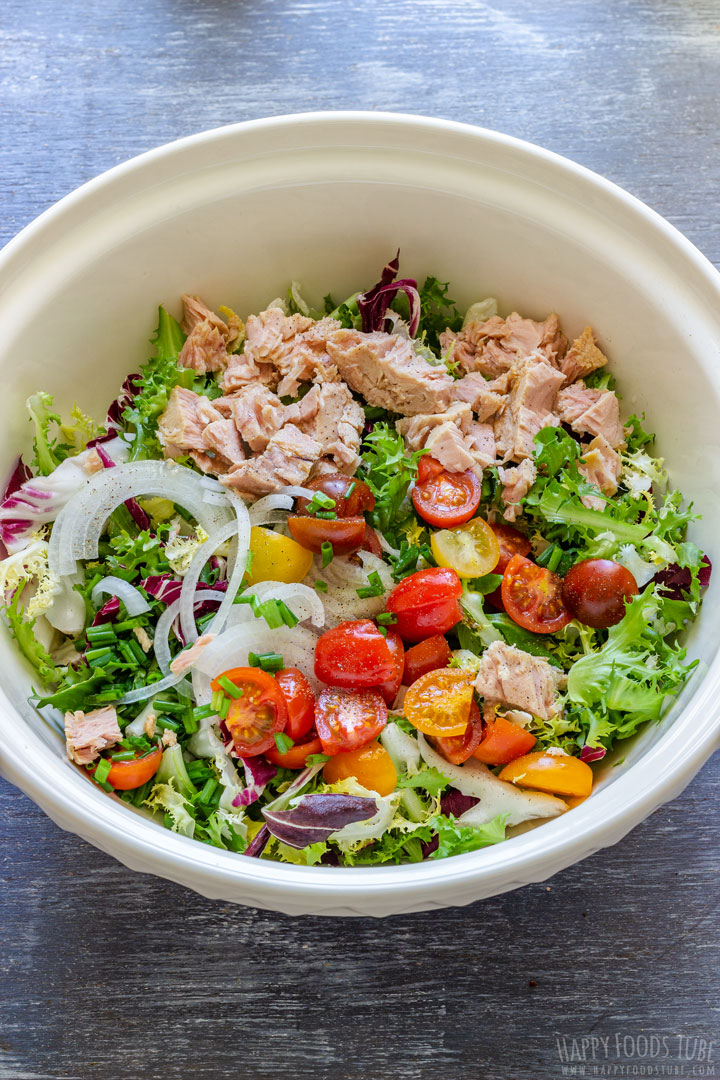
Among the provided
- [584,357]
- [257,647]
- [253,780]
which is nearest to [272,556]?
[257,647]

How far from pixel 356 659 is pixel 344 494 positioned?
1.47 feet

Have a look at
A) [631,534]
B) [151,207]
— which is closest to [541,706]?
[631,534]

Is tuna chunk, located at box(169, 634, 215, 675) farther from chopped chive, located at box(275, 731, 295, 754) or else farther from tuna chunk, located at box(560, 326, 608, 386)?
tuna chunk, located at box(560, 326, 608, 386)

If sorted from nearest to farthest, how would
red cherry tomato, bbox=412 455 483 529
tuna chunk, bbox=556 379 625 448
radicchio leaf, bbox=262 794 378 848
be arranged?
radicchio leaf, bbox=262 794 378 848 → red cherry tomato, bbox=412 455 483 529 → tuna chunk, bbox=556 379 625 448

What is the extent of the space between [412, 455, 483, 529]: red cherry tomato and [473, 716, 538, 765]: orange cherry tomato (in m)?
0.55

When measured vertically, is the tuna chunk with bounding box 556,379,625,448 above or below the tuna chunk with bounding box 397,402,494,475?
above

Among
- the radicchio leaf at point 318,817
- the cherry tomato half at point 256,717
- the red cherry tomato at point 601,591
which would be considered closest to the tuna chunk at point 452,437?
the red cherry tomato at point 601,591

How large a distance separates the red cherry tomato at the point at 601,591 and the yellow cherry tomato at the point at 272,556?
727 mm

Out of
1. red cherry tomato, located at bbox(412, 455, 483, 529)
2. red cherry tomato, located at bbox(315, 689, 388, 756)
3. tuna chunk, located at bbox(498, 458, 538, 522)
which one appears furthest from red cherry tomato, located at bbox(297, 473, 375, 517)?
red cherry tomato, located at bbox(315, 689, 388, 756)

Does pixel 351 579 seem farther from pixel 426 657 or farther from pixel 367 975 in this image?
pixel 367 975

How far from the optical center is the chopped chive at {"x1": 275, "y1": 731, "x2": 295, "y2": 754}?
2070mm

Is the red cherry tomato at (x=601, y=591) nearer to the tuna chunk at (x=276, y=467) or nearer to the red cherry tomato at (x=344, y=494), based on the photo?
the red cherry tomato at (x=344, y=494)

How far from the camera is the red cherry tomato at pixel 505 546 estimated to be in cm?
232

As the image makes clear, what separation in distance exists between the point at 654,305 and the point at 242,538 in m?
1.29
